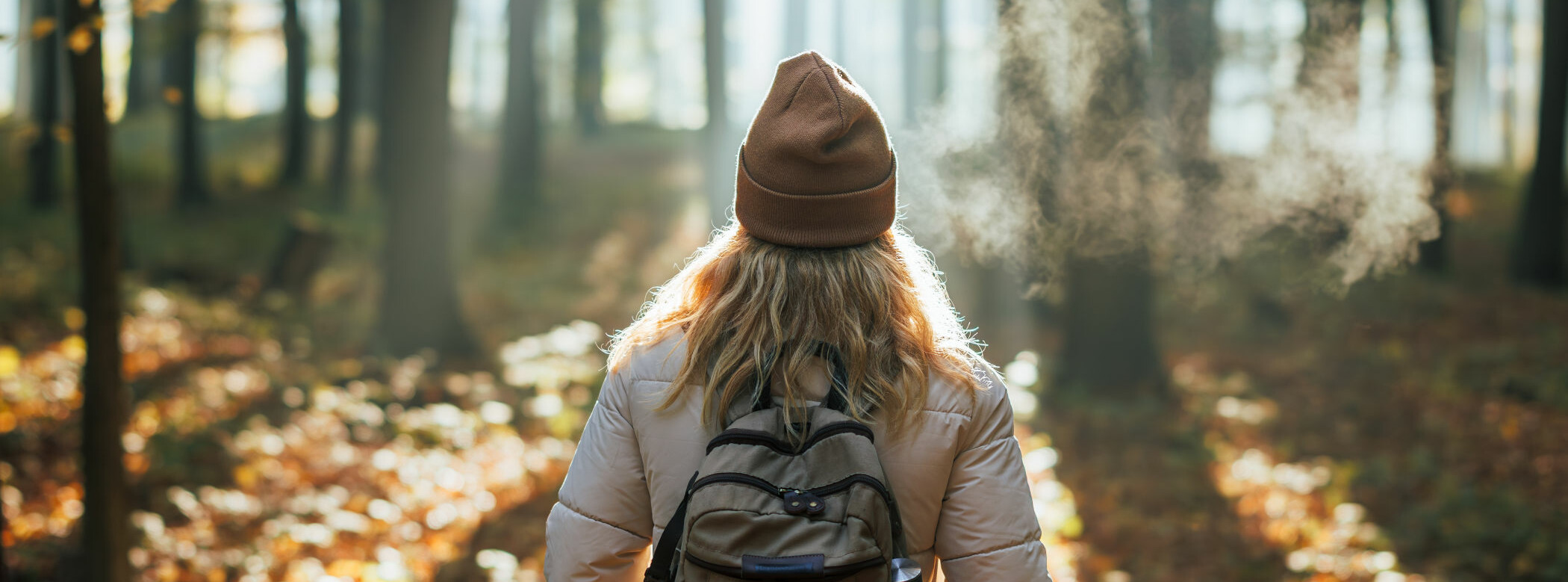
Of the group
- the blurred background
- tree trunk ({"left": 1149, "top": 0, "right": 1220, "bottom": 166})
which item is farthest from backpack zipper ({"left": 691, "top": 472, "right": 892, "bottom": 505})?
tree trunk ({"left": 1149, "top": 0, "right": 1220, "bottom": 166})

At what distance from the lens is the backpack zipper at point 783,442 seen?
163 cm

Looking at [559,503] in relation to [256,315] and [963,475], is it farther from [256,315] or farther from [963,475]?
[256,315]

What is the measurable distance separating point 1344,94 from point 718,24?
10.1 metres

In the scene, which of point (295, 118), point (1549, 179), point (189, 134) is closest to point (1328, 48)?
point (1549, 179)

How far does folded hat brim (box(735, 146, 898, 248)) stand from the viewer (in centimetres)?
176

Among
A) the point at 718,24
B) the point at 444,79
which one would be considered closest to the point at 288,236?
the point at 444,79

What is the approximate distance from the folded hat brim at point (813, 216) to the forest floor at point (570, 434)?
373 centimetres

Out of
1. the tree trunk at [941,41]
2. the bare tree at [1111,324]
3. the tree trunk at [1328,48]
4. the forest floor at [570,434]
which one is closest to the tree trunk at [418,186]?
the forest floor at [570,434]

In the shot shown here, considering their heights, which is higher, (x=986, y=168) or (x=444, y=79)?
(x=444, y=79)

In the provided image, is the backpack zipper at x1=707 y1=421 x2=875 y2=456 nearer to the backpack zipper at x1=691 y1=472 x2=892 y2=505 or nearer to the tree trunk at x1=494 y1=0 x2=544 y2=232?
the backpack zipper at x1=691 y1=472 x2=892 y2=505

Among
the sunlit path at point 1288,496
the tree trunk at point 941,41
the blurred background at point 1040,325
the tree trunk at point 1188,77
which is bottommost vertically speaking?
the sunlit path at point 1288,496

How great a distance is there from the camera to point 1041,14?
6750mm

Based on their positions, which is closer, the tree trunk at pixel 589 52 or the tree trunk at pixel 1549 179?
the tree trunk at pixel 1549 179

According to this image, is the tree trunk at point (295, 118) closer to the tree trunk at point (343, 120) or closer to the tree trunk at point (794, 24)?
the tree trunk at point (343, 120)
